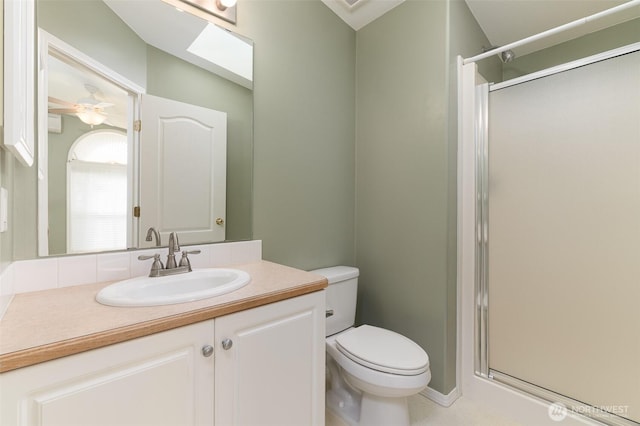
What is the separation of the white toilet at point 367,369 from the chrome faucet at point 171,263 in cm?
80

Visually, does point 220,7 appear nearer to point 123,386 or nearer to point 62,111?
point 62,111

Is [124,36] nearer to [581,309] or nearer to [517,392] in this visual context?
[581,309]

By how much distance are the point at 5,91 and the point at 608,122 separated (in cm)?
225

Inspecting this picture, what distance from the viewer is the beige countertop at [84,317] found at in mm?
566

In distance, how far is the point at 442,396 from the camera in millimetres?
1575

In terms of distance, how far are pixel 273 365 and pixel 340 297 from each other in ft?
2.61

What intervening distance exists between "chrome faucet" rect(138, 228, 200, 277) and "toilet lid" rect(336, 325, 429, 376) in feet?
2.77

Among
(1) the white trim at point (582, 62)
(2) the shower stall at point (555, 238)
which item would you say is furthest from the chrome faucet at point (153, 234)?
(1) the white trim at point (582, 62)

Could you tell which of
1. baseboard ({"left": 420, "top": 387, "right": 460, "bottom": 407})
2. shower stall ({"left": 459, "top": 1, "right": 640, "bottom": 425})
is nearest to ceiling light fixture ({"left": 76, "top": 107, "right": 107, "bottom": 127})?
shower stall ({"left": 459, "top": 1, "right": 640, "bottom": 425})

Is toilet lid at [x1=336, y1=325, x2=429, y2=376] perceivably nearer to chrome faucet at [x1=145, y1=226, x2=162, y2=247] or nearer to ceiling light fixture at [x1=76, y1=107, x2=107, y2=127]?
chrome faucet at [x1=145, y1=226, x2=162, y2=247]

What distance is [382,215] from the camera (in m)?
1.89

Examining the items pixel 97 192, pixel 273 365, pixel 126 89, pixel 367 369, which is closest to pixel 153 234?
pixel 97 192

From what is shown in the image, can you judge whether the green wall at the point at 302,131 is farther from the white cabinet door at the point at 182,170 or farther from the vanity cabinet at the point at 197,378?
the vanity cabinet at the point at 197,378

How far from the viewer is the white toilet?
121 centimetres
